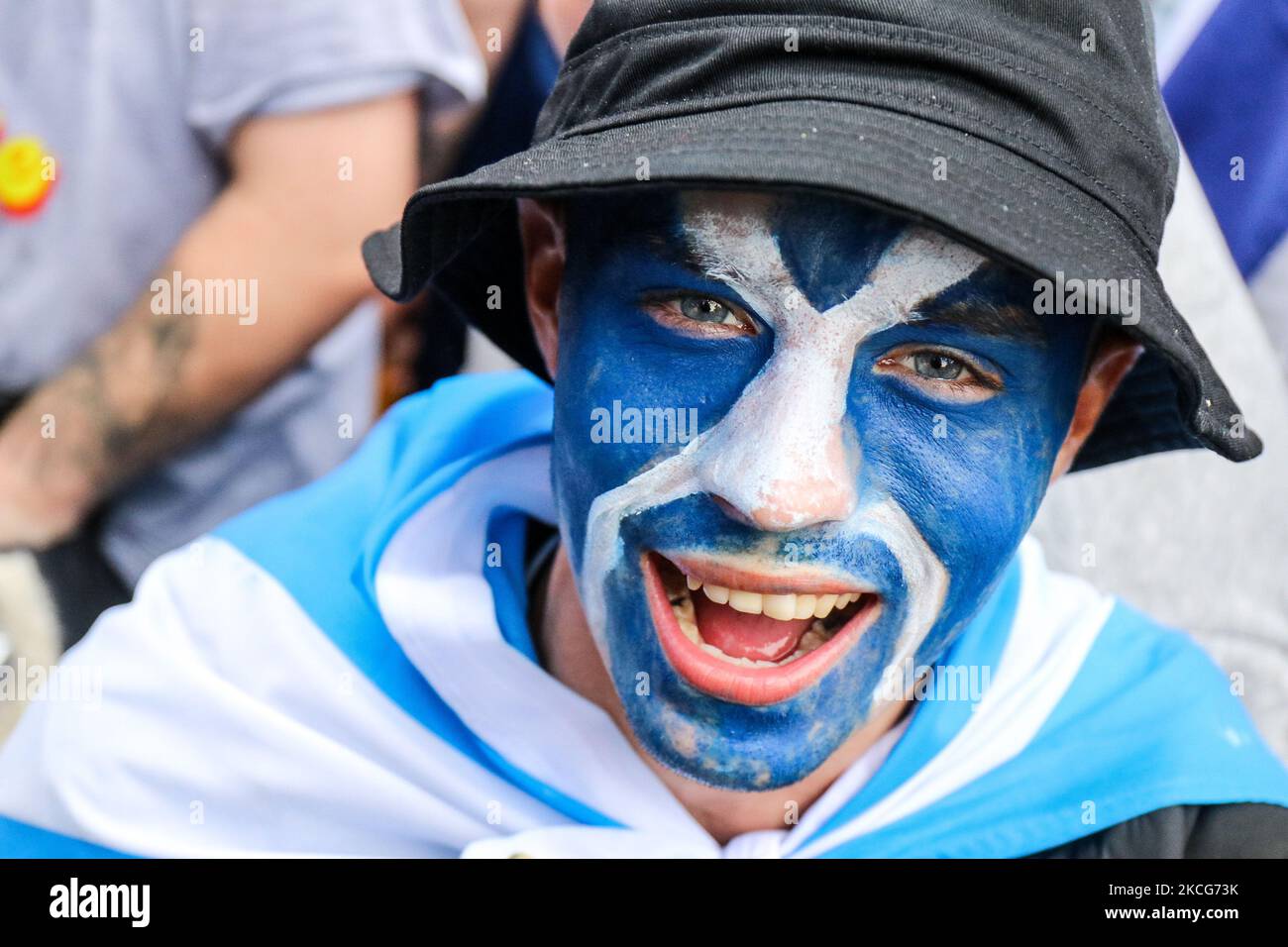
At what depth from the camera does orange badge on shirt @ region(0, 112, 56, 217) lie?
2.09m

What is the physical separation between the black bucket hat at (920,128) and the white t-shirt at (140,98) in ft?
3.00

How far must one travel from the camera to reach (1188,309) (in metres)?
2.34

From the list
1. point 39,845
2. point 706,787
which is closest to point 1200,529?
point 706,787

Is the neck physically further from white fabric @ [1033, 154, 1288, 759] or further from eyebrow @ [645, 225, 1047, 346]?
white fabric @ [1033, 154, 1288, 759]

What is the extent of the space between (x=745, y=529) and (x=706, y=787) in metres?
0.44

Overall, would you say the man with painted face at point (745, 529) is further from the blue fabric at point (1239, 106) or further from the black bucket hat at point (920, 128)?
the blue fabric at point (1239, 106)

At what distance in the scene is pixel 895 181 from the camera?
1068 millimetres

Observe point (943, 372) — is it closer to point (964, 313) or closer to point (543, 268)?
point (964, 313)

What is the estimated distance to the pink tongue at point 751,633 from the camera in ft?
4.31

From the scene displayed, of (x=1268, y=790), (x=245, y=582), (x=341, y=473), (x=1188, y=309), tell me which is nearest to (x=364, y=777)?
(x=245, y=582)

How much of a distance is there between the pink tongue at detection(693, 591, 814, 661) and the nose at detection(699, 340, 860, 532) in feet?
0.54

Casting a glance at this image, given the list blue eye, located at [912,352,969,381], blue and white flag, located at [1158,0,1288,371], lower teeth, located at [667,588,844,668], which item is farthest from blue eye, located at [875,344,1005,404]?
blue and white flag, located at [1158,0,1288,371]

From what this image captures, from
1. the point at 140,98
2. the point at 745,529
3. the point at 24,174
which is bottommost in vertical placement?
the point at 745,529
